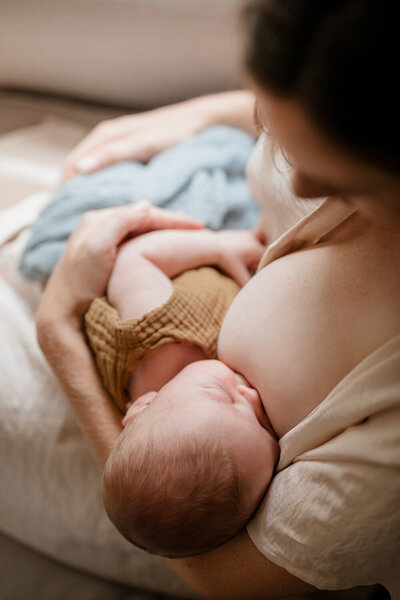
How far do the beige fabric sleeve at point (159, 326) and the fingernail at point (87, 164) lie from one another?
327 millimetres

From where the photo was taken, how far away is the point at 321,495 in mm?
652

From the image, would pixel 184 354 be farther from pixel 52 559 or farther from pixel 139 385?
pixel 52 559

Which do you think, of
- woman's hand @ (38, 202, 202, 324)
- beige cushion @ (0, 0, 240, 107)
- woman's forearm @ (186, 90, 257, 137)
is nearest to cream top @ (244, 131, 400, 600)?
woman's hand @ (38, 202, 202, 324)

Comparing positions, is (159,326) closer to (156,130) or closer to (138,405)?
(138,405)

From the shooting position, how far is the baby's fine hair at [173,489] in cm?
71

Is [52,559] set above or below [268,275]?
below

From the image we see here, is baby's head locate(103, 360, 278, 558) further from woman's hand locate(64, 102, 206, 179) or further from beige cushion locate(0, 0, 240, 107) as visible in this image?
beige cushion locate(0, 0, 240, 107)

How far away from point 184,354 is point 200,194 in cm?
34

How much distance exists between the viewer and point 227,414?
76cm

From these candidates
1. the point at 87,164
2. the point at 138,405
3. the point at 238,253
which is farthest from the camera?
the point at 87,164

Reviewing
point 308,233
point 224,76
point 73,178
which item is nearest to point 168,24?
point 224,76

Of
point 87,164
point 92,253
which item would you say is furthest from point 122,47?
point 92,253

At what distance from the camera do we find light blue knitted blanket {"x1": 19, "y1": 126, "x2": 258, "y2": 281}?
107 cm

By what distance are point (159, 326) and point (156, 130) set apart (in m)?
0.54
